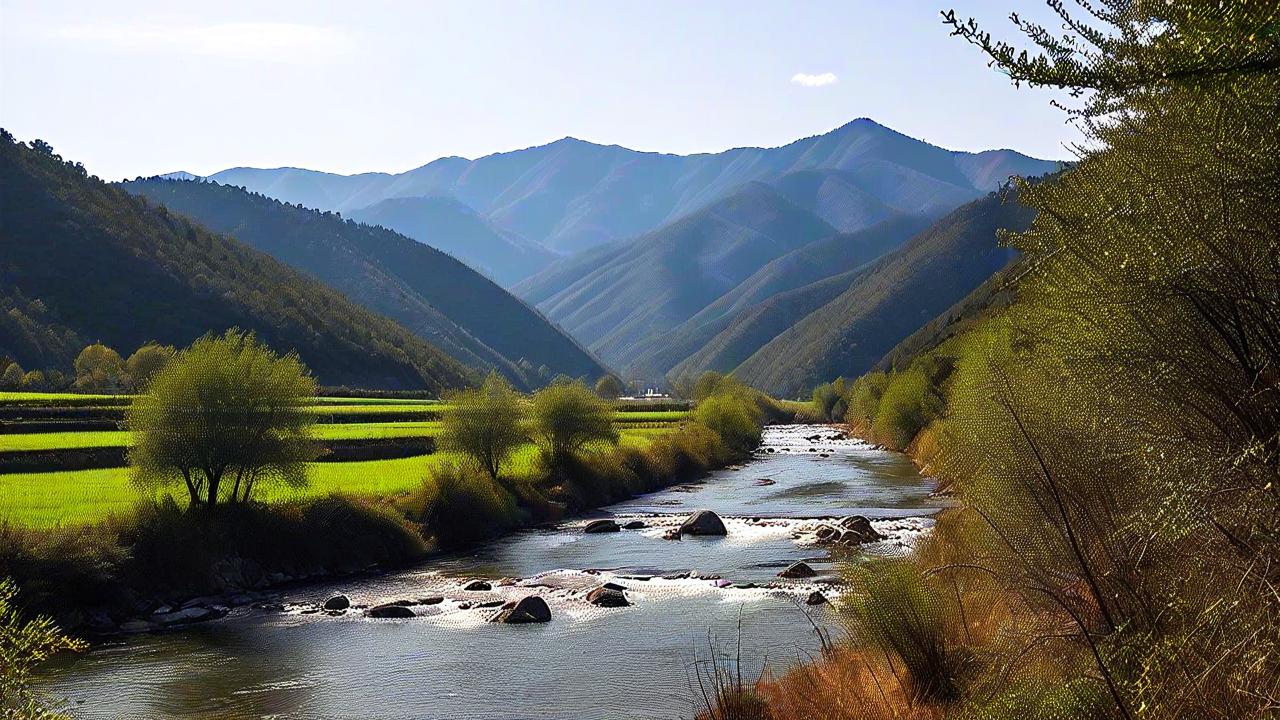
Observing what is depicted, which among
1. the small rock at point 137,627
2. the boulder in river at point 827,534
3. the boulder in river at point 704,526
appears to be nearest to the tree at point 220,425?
the small rock at point 137,627

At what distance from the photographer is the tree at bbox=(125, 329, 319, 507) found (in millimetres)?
36688

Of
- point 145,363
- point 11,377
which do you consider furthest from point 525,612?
point 145,363

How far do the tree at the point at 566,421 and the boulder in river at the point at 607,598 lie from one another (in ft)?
87.2

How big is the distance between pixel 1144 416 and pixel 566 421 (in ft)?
164

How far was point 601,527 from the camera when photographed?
48688 mm

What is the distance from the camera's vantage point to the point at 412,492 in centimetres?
4688

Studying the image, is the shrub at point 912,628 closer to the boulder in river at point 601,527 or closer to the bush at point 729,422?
the boulder in river at point 601,527

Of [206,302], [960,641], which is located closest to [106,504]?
[960,641]

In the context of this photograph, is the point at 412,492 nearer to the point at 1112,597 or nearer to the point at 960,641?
the point at 960,641

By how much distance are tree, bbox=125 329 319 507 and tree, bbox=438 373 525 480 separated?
12595 mm

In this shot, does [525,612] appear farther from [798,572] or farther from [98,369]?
[98,369]

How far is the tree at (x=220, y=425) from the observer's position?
120 feet

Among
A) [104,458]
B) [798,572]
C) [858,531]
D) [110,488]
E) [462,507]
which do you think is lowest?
[858,531]

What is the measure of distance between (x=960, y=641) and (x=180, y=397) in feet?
96.0
